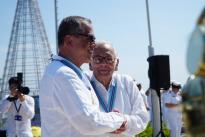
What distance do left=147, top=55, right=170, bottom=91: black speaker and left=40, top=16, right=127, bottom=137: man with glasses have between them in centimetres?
267

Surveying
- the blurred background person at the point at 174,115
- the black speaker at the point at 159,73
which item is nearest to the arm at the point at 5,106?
the black speaker at the point at 159,73

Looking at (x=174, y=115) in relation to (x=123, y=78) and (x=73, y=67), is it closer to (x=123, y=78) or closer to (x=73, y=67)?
(x=123, y=78)

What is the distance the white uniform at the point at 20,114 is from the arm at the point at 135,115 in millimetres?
4635

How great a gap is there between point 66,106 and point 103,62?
1212 mm

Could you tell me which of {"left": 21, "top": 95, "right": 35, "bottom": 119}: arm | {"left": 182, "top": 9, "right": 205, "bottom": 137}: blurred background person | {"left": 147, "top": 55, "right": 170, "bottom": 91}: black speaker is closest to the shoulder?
{"left": 147, "top": 55, "right": 170, "bottom": 91}: black speaker

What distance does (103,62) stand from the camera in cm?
363

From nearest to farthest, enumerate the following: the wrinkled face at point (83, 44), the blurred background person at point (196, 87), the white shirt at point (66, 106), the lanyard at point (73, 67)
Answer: the blurred background person at point (196, 87), the white shirt at point (66, 106), the lanyard at point (73, 67), the wrinkled face at point (83, 44)


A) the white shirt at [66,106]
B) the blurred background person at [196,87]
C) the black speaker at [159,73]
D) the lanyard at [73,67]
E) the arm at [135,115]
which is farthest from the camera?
the black speaker at [159,73]

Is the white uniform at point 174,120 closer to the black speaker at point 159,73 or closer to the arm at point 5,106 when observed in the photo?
the arm at point 5,106

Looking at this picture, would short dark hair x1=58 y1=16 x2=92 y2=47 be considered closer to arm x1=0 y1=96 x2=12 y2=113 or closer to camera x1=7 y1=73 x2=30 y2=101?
camera x1=7 y1=73 x2=30 y2=101

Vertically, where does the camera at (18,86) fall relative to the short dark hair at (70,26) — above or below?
below

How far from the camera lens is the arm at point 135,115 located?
3237 millimetres

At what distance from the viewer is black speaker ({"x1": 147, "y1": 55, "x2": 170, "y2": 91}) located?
17.5 ft

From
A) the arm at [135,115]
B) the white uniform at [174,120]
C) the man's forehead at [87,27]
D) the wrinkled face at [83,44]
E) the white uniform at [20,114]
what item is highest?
the man's forehead at [87,27]
